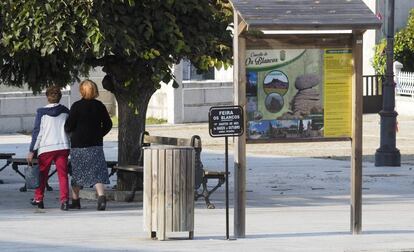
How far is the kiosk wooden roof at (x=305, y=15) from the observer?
1240 cm

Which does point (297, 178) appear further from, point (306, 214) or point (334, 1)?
point (334, 1)

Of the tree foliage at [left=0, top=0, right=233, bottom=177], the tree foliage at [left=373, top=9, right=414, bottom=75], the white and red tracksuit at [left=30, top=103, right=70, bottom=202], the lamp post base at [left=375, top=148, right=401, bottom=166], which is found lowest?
the lamp post base at [left=375, top=148, right=401, bottom=166]

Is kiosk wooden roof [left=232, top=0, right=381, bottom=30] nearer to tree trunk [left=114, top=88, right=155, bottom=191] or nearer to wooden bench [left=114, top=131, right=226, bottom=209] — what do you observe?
wooden bench [left=114, top=131, right=226, bottom=209]

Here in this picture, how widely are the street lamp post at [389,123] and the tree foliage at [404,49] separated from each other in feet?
57.5

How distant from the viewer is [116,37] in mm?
14672

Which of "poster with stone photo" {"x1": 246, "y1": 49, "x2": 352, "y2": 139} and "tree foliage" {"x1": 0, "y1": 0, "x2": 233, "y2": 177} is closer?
"poster with stone photo" {"x1": 246, "y1": 49, "x2": 352, "y2": 139}

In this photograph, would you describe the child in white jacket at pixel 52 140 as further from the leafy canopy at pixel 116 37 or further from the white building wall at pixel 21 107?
the white building wall at pixel 21 107

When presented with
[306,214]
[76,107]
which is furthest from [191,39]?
[306,214]

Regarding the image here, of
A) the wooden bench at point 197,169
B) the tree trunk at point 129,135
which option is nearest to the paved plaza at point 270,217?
the wooden bench at point 197,169

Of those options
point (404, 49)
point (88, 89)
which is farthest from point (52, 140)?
point (404, 49)

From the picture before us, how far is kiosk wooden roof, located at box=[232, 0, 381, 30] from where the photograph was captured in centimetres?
1240

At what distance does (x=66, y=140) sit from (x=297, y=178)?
20.4 ft

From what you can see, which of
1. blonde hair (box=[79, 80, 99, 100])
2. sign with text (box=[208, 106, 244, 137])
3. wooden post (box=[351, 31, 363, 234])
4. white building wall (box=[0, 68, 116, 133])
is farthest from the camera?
white building wall (box=[0, 68, 116, 133])

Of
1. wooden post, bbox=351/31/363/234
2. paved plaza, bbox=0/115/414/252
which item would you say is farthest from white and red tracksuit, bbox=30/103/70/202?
wooden post, bbox=351/31/363/234
